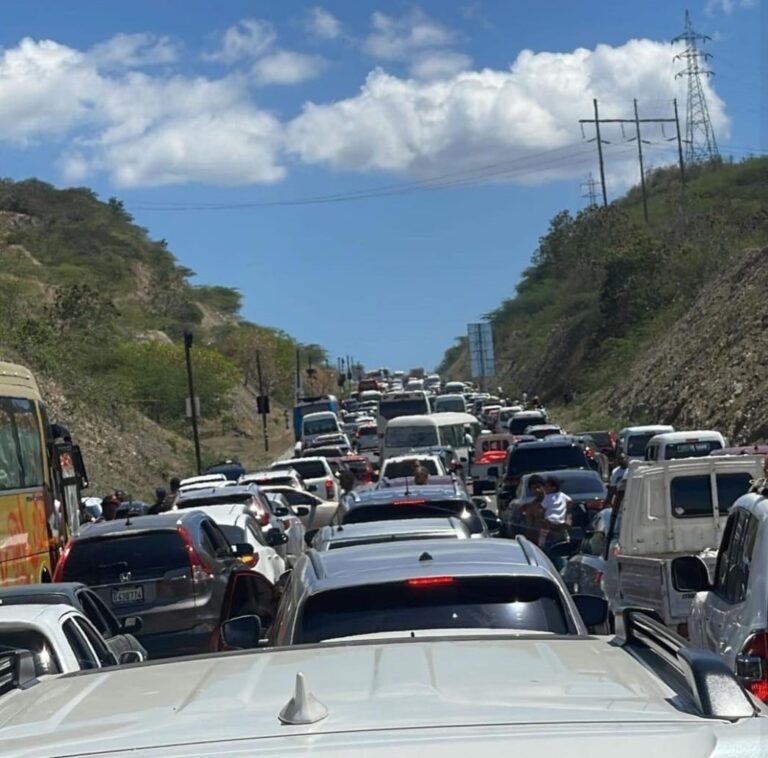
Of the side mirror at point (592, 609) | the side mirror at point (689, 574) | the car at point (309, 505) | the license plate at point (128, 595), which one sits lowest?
the car at point (309, 505)

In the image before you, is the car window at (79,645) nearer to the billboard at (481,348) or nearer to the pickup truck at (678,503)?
the pickup truck at (678,503)

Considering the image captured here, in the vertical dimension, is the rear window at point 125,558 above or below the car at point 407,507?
below

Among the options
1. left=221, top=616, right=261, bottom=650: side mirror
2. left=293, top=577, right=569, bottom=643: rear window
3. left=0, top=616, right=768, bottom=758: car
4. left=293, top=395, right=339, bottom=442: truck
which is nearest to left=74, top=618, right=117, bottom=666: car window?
left=221, top=616, right=261, bottom=650: side mirror

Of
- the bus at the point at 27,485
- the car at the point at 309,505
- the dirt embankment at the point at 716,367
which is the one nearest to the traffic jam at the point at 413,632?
the bus at the point at 27,485

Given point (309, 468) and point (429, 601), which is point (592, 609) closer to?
point (429, 601)

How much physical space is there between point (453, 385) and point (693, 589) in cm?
9185

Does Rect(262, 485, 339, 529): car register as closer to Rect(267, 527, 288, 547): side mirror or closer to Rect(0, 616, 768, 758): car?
Rect(267, 527, 288, 547): side mirror

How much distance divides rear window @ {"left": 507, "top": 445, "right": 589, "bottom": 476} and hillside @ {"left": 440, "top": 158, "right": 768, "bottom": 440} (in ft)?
44.9

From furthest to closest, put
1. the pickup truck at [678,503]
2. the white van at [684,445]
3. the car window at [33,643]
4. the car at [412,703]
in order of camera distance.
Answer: the white van at [684,445]
the pickup truck at [678,503]
the car window at [33,643]
the car at [412,703]

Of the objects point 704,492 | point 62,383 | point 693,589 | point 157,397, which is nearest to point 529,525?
point 704,492

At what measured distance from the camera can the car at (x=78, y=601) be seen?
973 centimetres

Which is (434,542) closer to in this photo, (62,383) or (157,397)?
(62,383)

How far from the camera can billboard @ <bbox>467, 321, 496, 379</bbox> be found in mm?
103625

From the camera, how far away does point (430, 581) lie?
7734 mm
